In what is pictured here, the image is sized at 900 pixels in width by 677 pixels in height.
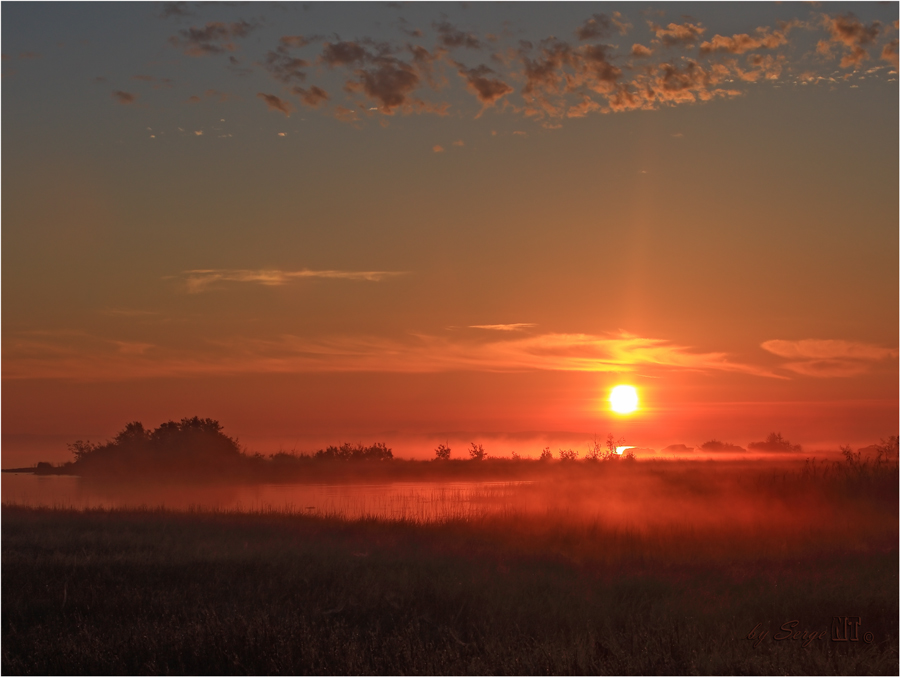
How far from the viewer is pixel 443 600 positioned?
13.0m

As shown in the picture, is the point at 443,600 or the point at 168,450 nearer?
the point at 443,600

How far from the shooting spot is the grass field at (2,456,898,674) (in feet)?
30.8

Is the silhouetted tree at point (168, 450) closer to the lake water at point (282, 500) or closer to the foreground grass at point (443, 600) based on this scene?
the lake water at point (282, 500)

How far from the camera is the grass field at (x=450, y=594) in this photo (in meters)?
9.38

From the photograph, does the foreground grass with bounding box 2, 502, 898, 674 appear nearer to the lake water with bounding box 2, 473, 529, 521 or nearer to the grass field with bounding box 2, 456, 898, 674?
the grass field with bounding box 2, 456, 898, 674

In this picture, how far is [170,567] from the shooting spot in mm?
15781

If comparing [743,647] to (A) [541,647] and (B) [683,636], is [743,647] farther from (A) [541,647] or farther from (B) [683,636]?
(A) [541,647]

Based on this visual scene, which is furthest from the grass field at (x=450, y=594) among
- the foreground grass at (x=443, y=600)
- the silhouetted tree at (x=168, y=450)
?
the silhouetted tree at (x=168, y=450)

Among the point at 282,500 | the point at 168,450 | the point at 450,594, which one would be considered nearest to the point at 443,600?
the point at 450,594

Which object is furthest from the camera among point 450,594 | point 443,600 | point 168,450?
point 168,450

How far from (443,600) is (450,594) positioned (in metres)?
0.29

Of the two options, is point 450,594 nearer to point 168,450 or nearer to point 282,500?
point 282,500

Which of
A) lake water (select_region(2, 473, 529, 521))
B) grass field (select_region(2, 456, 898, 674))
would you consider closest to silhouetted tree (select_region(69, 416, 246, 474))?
lake water (select_region(2, 473, 529, 521))

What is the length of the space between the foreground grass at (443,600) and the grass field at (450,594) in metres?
0.05
